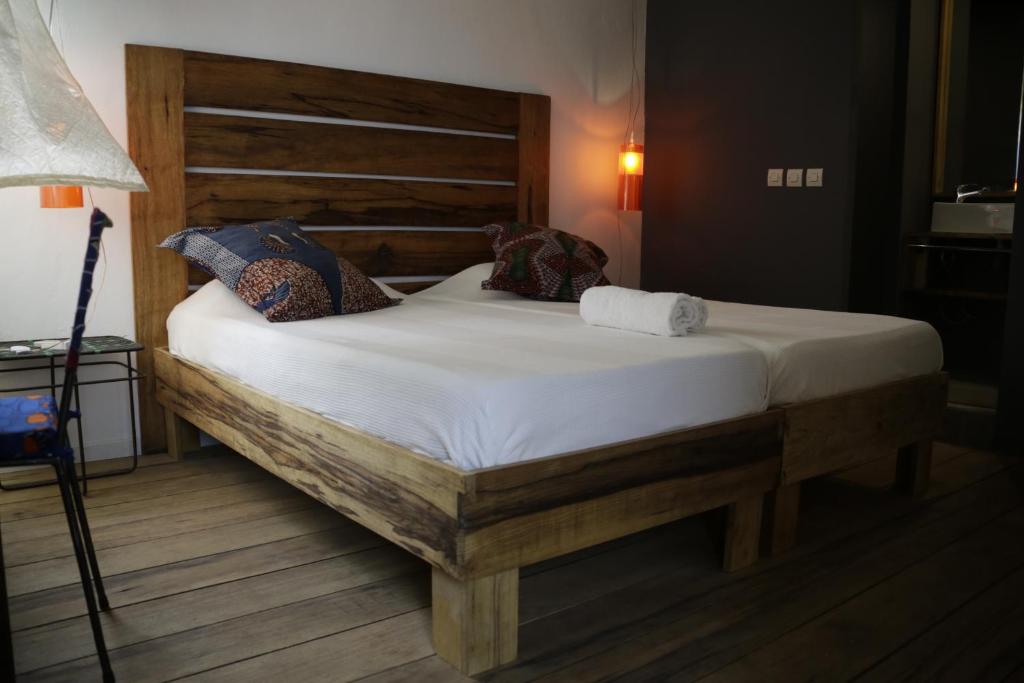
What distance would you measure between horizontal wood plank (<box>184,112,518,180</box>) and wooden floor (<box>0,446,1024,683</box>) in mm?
1314

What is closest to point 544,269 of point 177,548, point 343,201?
point 343,201

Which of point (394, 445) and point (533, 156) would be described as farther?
point (533, 156)

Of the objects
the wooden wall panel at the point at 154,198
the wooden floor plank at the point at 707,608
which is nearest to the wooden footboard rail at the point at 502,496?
the wooden floor plank at the point at 707,608

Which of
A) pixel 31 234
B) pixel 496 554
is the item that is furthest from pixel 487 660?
pixel 31 234

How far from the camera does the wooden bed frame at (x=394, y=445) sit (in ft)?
5.39

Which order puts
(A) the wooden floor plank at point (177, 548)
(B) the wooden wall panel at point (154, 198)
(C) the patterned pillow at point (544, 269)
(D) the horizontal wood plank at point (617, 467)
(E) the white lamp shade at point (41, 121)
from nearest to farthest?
(E) the white lamp shade at point (41, 121) → (D) the horizontal wood plank at point (617, 467) → (A) the wooden floor plank at point (177, 548) → (B) the wooden wall panel at point (154, 198) → (C) the patterned pillow at point (544, 269)

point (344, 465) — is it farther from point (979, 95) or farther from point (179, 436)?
point (979, 95)

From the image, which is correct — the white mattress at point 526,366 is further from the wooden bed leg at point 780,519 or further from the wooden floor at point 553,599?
the wooden floor at point 553,599

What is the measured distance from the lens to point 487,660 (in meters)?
1.64

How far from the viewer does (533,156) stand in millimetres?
4117

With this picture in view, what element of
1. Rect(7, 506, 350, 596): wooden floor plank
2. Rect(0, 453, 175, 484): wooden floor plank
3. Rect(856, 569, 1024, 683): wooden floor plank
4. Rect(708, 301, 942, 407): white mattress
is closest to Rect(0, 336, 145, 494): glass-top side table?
Rect(0, 453, 175, 484): wooden floor plank

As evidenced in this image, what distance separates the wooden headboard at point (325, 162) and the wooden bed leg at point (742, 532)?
2007 mm

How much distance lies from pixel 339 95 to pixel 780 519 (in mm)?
2357

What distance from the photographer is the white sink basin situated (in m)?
3.82
